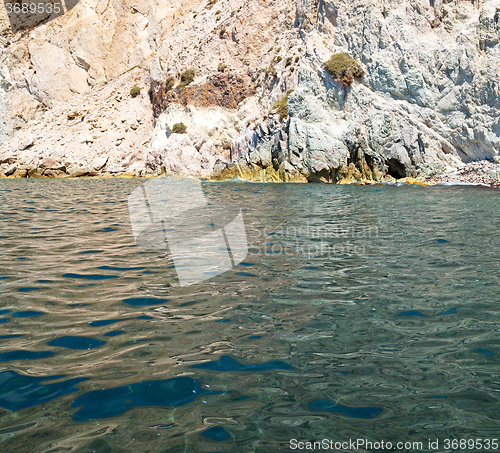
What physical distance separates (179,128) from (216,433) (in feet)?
126

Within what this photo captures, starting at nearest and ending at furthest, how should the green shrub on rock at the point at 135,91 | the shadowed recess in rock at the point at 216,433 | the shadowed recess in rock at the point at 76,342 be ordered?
1. the shadowed recess in rock at the point at 216,433
2. the shadowed recess in rock at the point at 76,342
3. the green shrub on rock at the point at 135,91

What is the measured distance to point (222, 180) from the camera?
101 feet

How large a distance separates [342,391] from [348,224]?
7353 millimetres

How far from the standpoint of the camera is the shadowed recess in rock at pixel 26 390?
260cm

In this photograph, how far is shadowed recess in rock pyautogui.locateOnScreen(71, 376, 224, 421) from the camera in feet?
8.27

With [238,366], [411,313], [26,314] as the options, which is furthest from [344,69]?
[238,366]

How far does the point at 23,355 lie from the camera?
10.6 ft

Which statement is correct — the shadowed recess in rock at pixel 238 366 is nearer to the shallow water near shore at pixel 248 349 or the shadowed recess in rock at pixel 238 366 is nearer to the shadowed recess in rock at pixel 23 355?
the shallow water near shore at pixel 248 349

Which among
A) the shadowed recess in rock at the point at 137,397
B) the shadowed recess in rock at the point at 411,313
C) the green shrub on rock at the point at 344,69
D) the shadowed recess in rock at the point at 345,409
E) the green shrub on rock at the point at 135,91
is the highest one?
the green shrub on rock at the point at 135,91

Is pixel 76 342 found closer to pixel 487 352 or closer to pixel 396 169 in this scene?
pixel 487 352

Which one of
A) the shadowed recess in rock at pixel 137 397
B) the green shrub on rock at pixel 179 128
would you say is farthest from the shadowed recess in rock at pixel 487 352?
the green shrub on rock at pixel 179 128

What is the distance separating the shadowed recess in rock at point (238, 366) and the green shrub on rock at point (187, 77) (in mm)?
41565

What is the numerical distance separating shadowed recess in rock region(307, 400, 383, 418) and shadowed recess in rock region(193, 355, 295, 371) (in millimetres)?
474

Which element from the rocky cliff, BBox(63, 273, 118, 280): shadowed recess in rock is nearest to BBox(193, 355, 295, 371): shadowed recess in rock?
BBox(63, 273, 118, 280): shadowed recess in rock
